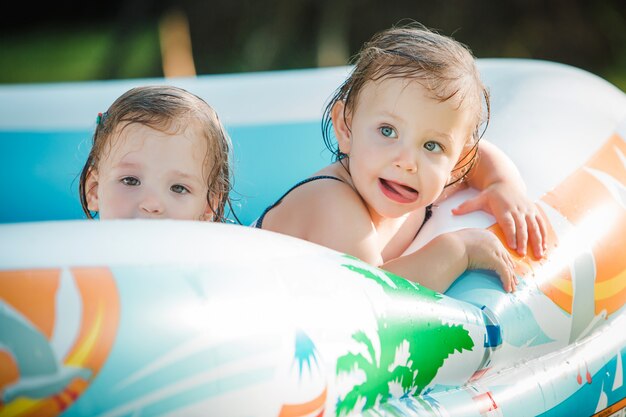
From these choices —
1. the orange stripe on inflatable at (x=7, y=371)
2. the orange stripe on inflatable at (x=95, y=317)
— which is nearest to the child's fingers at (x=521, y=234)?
the orange stripe on inflatable at (x=95, y=317)

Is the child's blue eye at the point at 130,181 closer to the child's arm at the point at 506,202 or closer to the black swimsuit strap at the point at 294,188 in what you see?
the black swimsuit strap at the point at 294,188

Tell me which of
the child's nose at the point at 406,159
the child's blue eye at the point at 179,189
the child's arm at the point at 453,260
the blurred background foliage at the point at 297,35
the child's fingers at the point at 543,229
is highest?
the blurred background foliage at the point at 297,35

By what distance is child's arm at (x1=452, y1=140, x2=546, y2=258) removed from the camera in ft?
6.47

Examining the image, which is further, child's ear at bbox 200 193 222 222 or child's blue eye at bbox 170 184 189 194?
child's ear at bbox 200 193 222 222

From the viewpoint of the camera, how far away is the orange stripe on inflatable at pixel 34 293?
49.4 inches

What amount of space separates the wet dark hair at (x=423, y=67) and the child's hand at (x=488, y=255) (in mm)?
205

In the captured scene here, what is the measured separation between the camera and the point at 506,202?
6.66 ft

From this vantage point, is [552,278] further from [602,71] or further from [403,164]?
[602,71]

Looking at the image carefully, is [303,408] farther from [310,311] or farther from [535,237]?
[535,237]

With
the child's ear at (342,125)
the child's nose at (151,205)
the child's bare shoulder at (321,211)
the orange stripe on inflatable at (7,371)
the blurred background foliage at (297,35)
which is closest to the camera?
the orange stripe on inflatable at (7,371)

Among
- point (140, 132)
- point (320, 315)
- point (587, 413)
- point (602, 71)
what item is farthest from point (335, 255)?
point (602, 71)

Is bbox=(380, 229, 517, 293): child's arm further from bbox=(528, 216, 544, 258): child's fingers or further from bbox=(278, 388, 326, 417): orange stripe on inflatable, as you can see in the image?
bbox=(278, 388, 326, 417): orange stripe on inflatable

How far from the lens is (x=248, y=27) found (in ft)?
19.0

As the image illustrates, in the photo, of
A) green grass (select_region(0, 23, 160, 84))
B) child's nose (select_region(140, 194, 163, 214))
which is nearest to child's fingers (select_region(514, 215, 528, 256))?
child's nose (select_region(140, 194, 163, 214))
